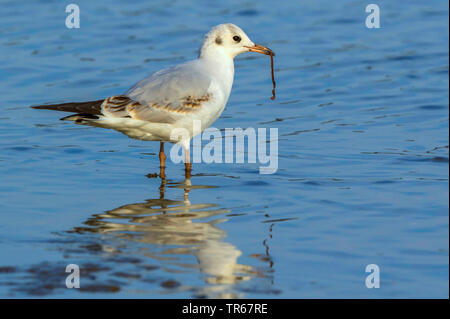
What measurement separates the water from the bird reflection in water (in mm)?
17

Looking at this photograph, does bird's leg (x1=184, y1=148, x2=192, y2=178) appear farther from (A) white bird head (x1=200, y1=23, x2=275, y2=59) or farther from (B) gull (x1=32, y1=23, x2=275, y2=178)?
(A) white bird head (x1=200, y1=23, x2=275, y2=59)

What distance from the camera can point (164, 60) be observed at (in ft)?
43.0

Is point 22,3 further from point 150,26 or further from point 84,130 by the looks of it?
point 84,130

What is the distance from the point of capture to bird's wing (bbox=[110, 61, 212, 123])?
768 centimetres

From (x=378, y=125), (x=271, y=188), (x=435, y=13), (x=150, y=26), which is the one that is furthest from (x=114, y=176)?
(x=435, y=13)

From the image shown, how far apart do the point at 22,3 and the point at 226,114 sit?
820cm

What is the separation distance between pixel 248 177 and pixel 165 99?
1.09 m

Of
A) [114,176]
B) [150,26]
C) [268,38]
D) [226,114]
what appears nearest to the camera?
[114,176]

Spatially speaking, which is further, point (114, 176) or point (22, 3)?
point (22, 3)

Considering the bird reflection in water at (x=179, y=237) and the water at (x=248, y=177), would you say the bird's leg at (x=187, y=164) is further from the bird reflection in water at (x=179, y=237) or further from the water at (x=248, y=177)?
the bird reflection in water at (x=179, y=237)

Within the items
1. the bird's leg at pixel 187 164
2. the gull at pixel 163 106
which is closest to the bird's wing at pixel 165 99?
the gull at pixel 163 106

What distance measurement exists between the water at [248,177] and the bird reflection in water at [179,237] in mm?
17

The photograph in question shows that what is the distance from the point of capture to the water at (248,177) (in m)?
5.44

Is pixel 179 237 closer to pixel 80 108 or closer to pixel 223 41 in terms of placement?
pixel 80 108
